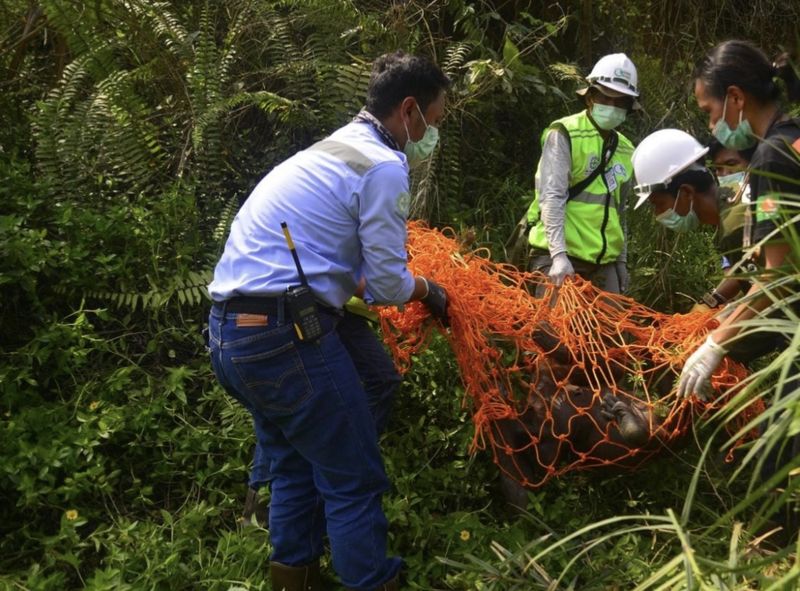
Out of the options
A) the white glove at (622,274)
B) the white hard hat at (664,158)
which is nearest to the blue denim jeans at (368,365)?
the white hard hat at (664,158)

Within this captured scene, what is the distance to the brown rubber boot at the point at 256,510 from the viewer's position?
3506mm

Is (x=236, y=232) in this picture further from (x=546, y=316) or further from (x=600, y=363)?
(x=600, y=363)

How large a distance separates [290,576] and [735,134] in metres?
2.19

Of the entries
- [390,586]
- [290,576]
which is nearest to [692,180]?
[390,586]

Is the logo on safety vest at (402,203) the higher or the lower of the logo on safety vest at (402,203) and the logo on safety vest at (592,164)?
the higher

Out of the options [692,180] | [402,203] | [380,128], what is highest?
[380,128]

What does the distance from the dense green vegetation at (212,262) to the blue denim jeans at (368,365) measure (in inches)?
20.1

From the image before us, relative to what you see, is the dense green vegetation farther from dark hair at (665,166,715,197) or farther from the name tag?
dark hair at (665,166,715,197)

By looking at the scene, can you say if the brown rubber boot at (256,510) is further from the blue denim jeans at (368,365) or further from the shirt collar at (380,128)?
the shirt collar at (380,128)

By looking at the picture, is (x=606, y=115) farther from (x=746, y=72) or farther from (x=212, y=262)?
(x=212, y=262)

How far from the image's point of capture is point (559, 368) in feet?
12.0

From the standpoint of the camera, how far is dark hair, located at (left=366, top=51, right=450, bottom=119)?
2828mm

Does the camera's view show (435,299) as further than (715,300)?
No

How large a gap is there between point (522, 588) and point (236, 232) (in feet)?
4.64
